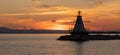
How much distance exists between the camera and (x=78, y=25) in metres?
105

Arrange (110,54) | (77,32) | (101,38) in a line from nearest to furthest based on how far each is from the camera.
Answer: (110,54)
(77,32)
(101,38)

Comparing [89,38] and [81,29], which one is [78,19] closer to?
[81,29]

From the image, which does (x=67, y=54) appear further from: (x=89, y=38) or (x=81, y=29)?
(x=89, y=38)

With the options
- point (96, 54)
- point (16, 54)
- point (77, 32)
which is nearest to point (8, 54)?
point (16, 54)

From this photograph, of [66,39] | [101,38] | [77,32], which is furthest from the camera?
[101,38]

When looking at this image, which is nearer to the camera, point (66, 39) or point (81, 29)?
point (81, 29)

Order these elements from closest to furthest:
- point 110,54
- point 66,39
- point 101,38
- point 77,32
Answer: point 110,54 → point 77,32 → point 66,39 → point 101,38

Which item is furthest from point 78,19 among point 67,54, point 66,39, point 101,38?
point 67,54

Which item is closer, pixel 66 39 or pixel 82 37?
pixel 82 37

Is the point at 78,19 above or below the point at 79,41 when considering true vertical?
above

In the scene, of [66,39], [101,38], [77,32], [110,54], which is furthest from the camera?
[101,38]

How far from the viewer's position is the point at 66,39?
395 ft

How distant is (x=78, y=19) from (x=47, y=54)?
45.9 m

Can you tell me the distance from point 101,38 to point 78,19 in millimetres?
28325
